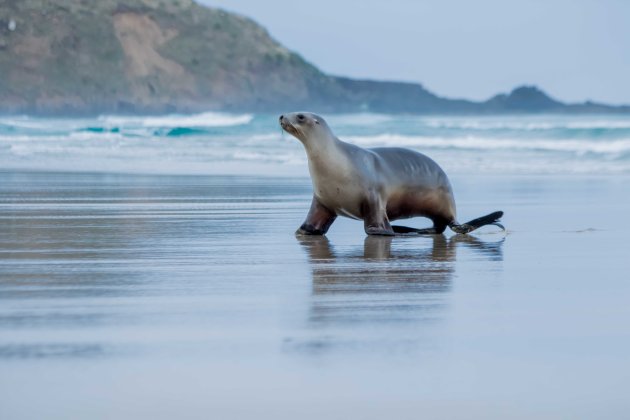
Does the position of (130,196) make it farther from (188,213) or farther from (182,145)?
(182,145)

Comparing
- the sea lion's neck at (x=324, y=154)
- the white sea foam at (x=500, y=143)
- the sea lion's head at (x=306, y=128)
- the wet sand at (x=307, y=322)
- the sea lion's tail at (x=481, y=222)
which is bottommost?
the white sea foam at (x=500, y=143)

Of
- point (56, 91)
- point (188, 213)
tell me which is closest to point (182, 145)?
point (188, 213)

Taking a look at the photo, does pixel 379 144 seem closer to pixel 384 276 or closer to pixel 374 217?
pixel 374 217

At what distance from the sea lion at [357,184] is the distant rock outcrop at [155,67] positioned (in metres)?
Answer: 61.1

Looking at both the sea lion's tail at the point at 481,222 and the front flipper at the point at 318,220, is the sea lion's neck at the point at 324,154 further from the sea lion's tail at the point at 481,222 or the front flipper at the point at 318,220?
the sea lion's tail at the point at 481,222

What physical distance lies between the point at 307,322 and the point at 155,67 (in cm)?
7515

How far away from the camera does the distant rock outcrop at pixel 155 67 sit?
241 ft

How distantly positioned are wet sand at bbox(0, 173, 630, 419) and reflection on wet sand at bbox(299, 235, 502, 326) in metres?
0.02

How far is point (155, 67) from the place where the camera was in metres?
79.0

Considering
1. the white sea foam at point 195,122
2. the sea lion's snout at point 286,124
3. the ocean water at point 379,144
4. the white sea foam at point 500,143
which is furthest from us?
the white sea foam at point 195,122

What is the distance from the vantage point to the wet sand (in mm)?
3764

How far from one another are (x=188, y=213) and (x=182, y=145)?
17802 millimetres

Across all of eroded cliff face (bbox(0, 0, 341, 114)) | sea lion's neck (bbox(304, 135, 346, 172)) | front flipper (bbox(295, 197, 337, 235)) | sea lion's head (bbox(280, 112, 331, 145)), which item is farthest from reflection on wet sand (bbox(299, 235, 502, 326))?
eroded cliff face (bbox(0, 0, 341, 114))

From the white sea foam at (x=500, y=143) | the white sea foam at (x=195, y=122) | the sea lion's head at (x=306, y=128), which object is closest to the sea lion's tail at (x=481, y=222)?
the sea lion's head at (x=306, y=128)
